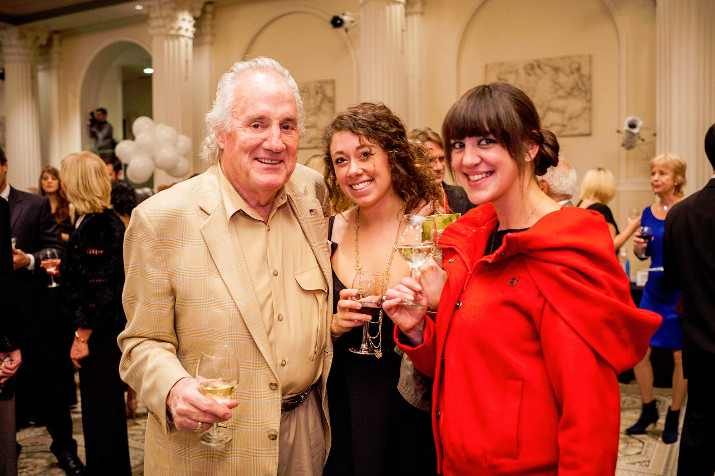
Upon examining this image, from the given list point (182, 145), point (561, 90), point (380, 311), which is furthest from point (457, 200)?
point (182, 145)

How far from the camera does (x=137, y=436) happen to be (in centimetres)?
459

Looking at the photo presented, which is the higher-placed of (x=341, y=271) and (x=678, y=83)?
(x=678, y=83)

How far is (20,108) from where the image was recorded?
473 inches

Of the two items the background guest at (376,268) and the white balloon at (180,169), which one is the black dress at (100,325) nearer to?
the background guest at (376,268)

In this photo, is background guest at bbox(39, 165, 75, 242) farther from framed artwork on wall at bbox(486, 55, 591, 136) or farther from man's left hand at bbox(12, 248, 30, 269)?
framed artwork on wall at bbox(486, 55, 591, 136)

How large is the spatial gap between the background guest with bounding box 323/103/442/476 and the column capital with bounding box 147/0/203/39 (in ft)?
28.8

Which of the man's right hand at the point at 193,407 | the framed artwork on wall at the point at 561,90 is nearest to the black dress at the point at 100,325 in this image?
the man's right hand at the point at 193,407

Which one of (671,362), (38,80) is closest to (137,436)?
(671,362)

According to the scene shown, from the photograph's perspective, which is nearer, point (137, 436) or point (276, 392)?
point (276, 392)

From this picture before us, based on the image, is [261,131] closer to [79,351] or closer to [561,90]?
[79,351]

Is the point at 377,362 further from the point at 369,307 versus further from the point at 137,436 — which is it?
the point at 137,436

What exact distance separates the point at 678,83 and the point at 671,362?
128 inches

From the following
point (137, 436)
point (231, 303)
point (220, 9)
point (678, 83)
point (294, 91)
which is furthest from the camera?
point (220, 9)

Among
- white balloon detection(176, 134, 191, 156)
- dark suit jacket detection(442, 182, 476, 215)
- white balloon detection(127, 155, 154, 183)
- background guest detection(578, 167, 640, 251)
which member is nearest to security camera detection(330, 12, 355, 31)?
white balloon detection(176, 134, 191, 156)
